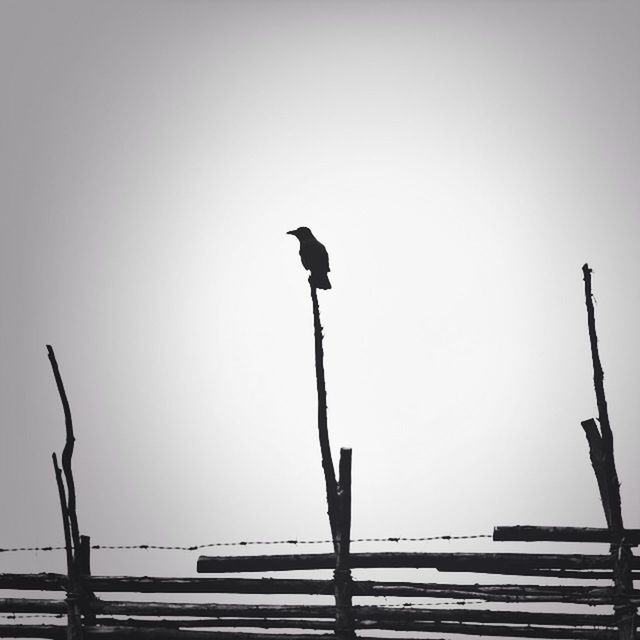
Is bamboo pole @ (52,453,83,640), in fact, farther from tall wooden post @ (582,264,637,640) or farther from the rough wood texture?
tall wooden post @ (582,264,637,640)

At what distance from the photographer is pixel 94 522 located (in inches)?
2303

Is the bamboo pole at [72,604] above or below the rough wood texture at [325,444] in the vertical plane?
below

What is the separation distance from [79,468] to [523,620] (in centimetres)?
7599

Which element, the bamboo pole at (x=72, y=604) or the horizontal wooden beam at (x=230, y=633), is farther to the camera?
the bamboo pole at (x=72, y=604)

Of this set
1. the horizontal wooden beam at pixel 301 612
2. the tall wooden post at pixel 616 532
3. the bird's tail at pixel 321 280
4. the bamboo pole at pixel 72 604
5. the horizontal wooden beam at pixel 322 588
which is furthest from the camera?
the bird's tail at pixel 321 280

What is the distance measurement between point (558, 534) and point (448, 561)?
43.2 inches

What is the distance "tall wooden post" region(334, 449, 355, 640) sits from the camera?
9016mm

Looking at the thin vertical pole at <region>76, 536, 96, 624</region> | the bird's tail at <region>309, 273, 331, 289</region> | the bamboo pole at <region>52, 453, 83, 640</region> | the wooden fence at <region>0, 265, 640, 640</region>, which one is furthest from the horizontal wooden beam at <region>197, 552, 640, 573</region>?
the bird's tail at <region>309, 273, 331, 289</region>

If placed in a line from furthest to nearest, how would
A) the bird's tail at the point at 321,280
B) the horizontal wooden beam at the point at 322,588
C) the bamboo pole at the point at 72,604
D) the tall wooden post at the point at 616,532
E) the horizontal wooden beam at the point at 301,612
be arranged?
the bird's tail at the point at 321,280 < the bamboo pole at the point at 72,604 < the horizontal wooden beam at the point at 301,612 < the horizontal wooden beam at the point at 322,588 < the tall wooden post at the point at 616,532

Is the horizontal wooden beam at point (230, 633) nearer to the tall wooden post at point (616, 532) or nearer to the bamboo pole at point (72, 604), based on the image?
the bamboo pole at point (72, 604)

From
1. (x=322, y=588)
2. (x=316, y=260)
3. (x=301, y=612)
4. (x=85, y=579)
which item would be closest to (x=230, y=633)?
(x=301, y=612)

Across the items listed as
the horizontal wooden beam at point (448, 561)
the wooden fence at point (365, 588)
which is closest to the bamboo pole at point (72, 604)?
the wooden fence at point (365, 588)

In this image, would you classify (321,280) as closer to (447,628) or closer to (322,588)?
(322,588)

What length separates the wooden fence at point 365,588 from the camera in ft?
29.2
